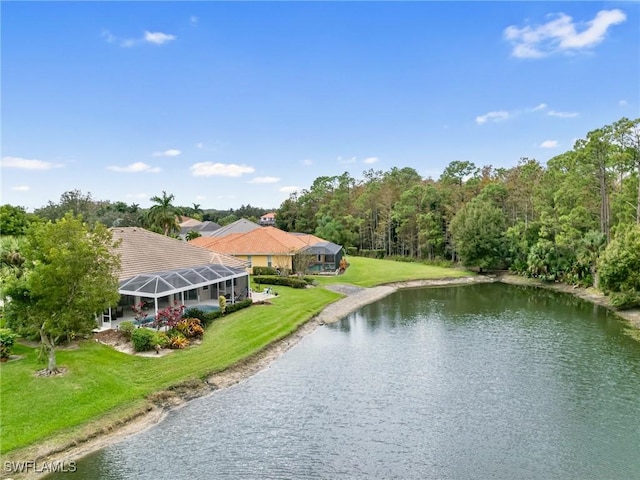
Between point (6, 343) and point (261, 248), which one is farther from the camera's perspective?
point (261, 248)

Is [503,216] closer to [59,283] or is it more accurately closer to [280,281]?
[280,281]

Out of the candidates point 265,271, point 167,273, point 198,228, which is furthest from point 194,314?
point 198,228

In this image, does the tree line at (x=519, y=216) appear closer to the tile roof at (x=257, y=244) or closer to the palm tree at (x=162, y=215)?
the tile roof at (x=257, y=244)

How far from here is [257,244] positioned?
46062 mm

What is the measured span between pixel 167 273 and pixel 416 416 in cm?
1820

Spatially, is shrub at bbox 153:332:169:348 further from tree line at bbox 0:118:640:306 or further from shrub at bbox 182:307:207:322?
tree line at bbox 0:118:640:306

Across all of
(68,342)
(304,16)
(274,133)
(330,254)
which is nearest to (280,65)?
(304,16)

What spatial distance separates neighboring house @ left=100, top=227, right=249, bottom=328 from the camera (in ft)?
80.7

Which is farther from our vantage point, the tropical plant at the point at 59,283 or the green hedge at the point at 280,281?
the green hedge at the point at 280,281

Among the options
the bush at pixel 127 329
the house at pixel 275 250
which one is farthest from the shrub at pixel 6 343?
the house at pixel 275 250

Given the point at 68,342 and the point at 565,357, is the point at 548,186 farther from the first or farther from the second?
the point at 68,342

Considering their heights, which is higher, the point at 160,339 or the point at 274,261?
the point at 274,261

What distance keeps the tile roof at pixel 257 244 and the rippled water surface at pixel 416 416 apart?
19416 mm

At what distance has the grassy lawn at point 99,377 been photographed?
13852mm
